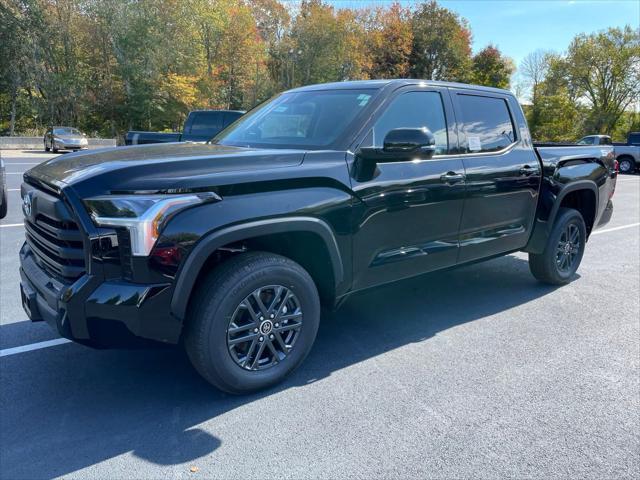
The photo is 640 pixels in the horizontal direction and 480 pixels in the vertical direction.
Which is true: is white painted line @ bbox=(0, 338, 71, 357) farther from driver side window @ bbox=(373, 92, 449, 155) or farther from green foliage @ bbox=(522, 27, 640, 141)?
green foliage @ bbox=(522, 27, 640, 141)

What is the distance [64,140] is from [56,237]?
27483 millimetres

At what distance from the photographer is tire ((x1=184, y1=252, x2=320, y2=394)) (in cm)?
286

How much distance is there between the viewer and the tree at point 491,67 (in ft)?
164

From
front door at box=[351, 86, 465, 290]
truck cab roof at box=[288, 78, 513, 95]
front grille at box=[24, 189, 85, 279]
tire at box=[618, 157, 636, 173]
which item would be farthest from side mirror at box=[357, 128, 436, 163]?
tire at box=[618, 157, 636, 173]

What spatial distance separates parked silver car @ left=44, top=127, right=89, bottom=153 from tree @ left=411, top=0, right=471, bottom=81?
96.5ft

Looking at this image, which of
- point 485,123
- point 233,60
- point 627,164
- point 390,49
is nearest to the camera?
point 485,123

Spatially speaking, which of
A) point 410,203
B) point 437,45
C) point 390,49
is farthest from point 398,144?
point 437,45

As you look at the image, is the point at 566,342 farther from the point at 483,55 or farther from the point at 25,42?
the point at 483,55

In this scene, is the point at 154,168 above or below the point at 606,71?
below

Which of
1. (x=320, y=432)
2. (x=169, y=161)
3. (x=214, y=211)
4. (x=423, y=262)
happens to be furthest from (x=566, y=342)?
(x=169, y=161)

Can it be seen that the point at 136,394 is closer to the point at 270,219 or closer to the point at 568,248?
the point at 270,219

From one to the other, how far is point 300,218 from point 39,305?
1.54m

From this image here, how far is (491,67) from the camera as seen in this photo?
5069 centimetres

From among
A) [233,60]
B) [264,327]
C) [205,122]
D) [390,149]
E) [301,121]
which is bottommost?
[264,327]
